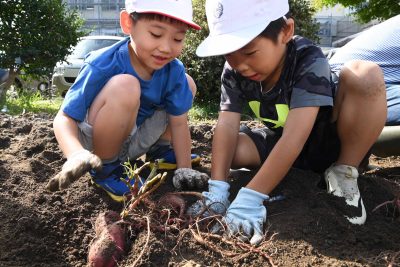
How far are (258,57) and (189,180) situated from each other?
0.63m

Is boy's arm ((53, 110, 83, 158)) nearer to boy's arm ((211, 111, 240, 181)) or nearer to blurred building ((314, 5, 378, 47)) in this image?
boy's arm ((211, 111, 240, 181))

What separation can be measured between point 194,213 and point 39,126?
76.1 inches

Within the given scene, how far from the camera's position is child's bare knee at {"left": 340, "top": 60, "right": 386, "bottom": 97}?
2014 millimetres

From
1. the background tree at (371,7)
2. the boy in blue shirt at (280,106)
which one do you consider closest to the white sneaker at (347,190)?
the boy in blue shirt at (280,106)

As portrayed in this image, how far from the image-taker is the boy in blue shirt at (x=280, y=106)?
1.86 meters

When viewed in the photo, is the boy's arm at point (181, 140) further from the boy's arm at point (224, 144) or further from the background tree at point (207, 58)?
the background tree at point (207, 58)

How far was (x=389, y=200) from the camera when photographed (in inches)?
83.0

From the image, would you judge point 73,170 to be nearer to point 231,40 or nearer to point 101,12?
point 231,40

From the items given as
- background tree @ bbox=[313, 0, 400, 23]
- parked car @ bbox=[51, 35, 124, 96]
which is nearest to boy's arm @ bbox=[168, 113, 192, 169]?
parked car @ bbox=[51, 35, 124, 96]

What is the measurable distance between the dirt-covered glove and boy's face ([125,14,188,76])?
0.61 meters

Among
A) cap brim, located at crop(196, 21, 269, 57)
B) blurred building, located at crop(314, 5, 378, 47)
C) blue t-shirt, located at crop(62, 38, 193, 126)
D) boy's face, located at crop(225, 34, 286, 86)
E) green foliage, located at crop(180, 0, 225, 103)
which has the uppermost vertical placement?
cap brim, located at crop(196, 21, 269, 57)

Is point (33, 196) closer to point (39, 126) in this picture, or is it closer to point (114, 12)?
point (39, 126)

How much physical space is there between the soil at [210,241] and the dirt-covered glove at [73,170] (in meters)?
0.29

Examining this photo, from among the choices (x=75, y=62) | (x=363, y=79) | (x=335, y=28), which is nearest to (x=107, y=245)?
(x=363, y=79)
